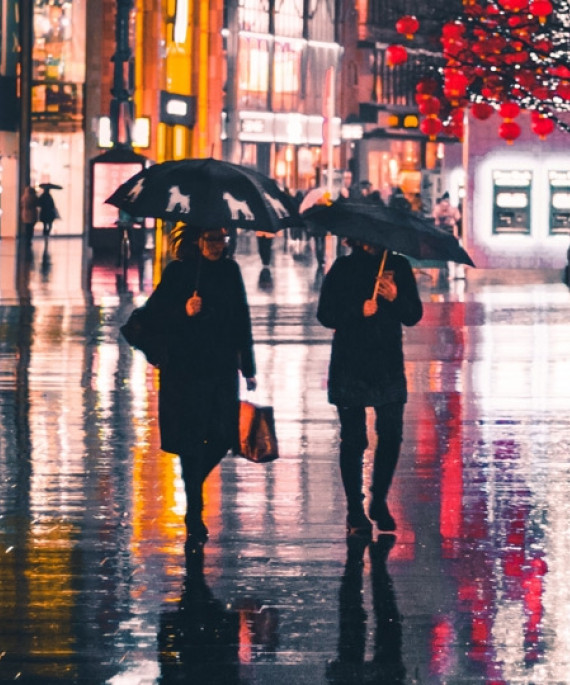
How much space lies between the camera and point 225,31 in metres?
99.8

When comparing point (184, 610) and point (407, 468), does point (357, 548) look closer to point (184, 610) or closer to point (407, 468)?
point (184, 610)

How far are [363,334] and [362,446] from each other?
0.60m

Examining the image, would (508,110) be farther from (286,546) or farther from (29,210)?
(29,210)

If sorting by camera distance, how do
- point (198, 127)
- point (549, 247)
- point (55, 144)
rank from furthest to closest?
point (198, 127)
point (55, 144)
point (549, 247)

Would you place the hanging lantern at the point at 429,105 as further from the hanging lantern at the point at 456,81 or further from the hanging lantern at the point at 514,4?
the hanging lantern at the point at 514,4

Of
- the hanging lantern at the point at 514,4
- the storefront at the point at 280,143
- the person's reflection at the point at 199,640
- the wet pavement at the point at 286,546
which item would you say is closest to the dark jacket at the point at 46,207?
the wet pavement at the point at 286,546

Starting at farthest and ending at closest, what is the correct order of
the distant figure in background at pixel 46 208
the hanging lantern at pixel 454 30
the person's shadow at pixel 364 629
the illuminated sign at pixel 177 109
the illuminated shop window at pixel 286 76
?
the illuminated shop window at pixel 286 76, the illuminated sign at pixel 177 109, the distant figure in background at pixel 46 208, the hanging lantern at pixel 454 30, the person's shadow at pixel 364 629

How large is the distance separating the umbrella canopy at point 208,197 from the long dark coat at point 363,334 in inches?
17.0

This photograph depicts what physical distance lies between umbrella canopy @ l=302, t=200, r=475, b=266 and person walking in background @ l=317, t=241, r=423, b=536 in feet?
0.40

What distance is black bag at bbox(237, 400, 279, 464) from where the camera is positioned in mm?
10384

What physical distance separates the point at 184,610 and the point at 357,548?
1.76 meters

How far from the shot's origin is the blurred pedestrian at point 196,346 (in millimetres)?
10422

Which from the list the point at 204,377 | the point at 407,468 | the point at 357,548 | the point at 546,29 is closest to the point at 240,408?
the point at 204,377

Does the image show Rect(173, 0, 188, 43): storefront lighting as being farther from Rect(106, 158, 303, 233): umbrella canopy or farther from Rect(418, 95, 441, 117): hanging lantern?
Rect(106, 158, 303, 233): umbrella canopy
